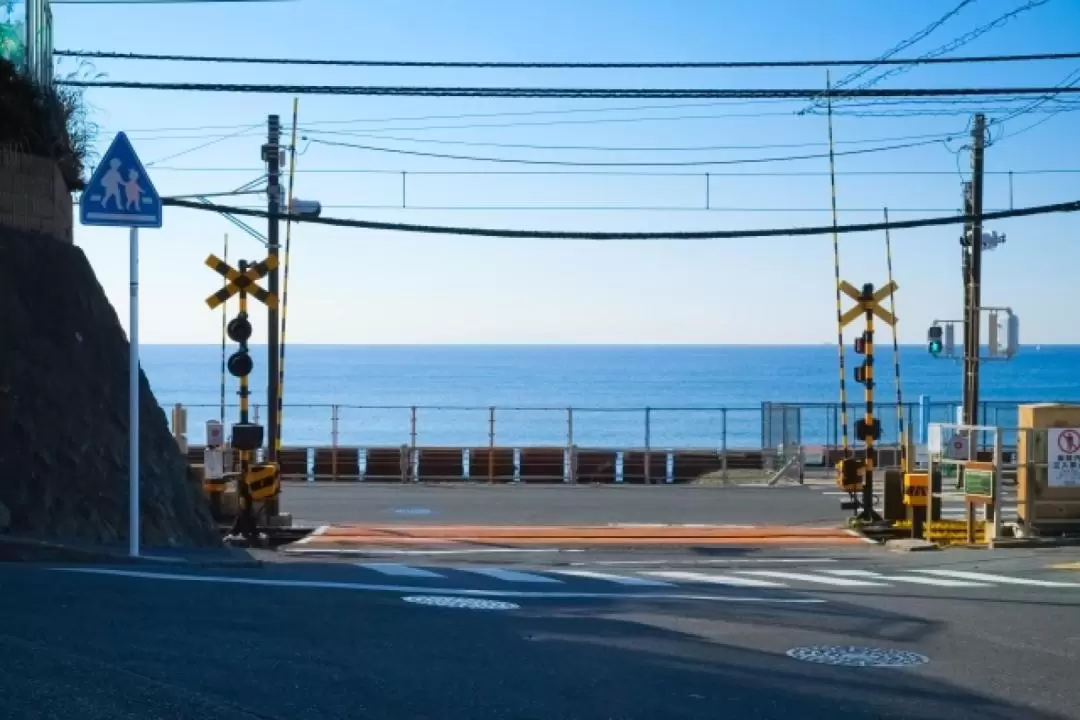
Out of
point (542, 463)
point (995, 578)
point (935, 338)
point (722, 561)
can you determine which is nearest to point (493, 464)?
point (542, 463)

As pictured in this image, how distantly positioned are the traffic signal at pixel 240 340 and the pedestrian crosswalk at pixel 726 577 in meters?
6.24

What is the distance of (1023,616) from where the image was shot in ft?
34.7

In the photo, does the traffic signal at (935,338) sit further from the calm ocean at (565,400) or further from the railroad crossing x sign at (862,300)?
the calm ocean at (565,400)

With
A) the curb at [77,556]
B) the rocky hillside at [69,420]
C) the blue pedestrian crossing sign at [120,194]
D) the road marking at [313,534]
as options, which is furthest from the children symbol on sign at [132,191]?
the road marking at [313,534]

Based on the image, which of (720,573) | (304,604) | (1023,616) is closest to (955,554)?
(720,573)

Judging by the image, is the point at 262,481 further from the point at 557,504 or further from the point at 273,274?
Result: the point at 557,504

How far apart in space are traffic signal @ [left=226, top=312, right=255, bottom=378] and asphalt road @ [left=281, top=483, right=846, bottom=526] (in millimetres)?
4353

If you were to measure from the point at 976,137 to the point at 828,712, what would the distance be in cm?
2134

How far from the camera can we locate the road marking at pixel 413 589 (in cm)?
1094

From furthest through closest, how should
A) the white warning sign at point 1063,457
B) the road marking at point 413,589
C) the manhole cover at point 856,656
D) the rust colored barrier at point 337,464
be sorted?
the rust colored barrier at point 337,464, the white warning sign at point 1063,457, the road marking at point 413,589, the manhole cover at point 856,656

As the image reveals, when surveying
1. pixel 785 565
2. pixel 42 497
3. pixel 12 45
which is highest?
pixel 12 45

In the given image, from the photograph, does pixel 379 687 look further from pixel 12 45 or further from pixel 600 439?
pixel 600 439

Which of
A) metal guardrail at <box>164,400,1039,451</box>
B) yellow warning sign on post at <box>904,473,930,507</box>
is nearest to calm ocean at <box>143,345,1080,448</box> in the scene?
metal guardrail at <box>164,400,1039,451</box>

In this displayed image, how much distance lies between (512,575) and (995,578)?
5132 mm
